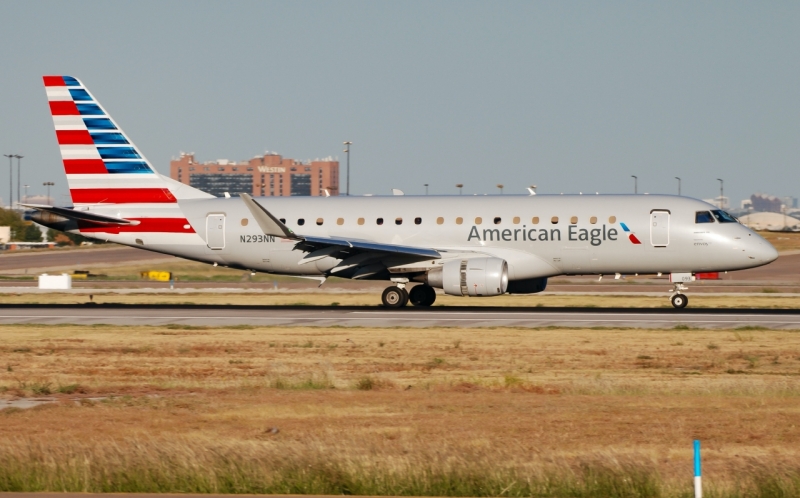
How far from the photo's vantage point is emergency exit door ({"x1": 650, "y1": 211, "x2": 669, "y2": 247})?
3578 cm

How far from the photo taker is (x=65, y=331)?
30.3 meters

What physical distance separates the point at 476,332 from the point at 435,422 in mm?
13159

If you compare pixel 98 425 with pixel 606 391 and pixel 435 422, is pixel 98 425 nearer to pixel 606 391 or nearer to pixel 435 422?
pixel 435 422

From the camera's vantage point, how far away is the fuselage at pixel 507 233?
35.8 m

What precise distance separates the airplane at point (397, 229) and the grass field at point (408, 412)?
7.14 m

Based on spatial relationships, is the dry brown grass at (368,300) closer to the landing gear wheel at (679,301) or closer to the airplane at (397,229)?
the landing gear wheel at (679,301)

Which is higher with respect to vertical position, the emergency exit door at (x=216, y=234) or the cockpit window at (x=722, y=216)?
the cockpit window at (x=722, y=216)

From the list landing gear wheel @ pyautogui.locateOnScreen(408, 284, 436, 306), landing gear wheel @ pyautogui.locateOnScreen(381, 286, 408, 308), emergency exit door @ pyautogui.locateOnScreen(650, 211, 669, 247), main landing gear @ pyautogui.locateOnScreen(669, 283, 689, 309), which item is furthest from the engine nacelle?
main landing gear @ pyautogui.locateOnScreen(669, 283, 689, 309)

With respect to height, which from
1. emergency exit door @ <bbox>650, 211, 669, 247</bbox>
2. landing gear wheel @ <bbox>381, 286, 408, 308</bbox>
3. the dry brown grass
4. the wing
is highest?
emergency exit door @ <bbox>650, 211, 669, 247</bbox>

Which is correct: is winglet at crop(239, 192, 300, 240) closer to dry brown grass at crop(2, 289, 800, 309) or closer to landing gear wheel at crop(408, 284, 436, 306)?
landing gear wheel at crop(408, 284, 436, 306)

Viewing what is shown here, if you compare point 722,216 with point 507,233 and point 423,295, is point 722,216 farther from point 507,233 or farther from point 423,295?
point 423,295

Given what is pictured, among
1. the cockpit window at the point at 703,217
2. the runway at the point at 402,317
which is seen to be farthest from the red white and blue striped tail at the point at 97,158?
the cockpit window at the point at 703,217

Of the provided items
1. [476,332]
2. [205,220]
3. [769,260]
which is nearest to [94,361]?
[476,332]

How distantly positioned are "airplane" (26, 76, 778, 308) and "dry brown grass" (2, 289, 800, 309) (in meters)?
4.09
